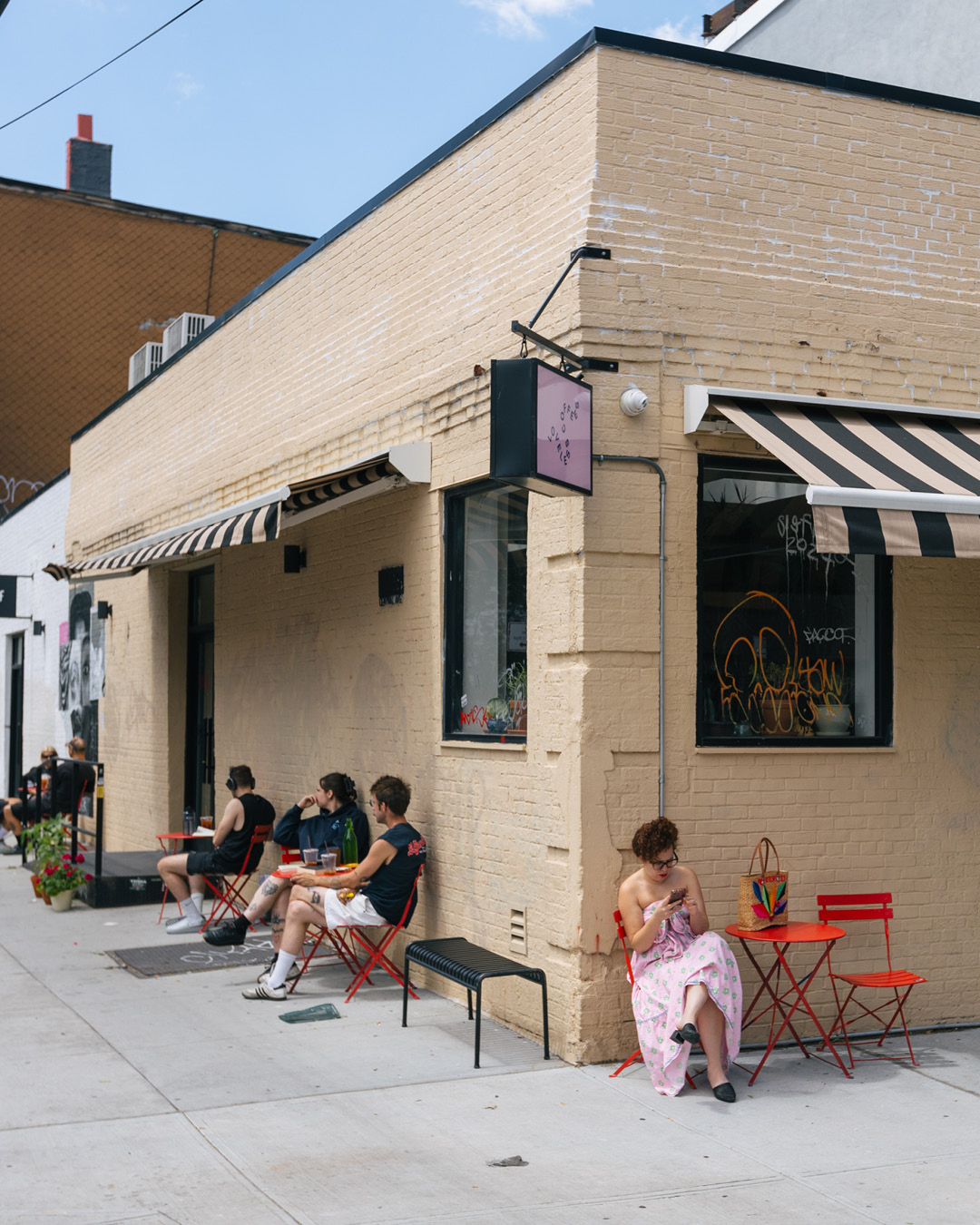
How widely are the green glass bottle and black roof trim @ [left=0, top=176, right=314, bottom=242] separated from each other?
53.5ft

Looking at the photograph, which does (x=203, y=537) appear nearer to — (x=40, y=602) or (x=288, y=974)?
(x=288, y=974)

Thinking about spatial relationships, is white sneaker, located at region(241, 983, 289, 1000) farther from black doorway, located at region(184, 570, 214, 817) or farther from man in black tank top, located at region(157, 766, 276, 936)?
black doorway, located at region(184, 570, 214, 817)

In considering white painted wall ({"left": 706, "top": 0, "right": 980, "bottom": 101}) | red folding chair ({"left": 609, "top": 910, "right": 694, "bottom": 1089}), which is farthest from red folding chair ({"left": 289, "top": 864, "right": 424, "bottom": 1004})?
white painted wall ({"left": 706, "top": 0, "right": 980, "bottom": 101})

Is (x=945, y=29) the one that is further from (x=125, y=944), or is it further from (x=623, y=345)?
(x=125, y=944)

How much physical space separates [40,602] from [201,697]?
6198 mm

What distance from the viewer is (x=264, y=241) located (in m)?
23.6

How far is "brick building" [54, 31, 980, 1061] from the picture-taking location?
6914 mm

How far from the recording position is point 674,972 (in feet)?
20.7

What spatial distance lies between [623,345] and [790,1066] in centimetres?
373

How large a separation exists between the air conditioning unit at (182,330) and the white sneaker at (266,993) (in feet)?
33.1

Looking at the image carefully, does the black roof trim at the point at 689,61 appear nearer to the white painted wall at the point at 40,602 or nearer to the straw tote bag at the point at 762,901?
the straw tote bag at the point at 762,901

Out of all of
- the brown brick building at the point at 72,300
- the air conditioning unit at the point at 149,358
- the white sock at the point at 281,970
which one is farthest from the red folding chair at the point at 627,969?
the brown brick building at the point at 72,300

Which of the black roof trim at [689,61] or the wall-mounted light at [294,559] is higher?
the black roof trim at [689,61]

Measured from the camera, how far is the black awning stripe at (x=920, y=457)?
21.4 ft
